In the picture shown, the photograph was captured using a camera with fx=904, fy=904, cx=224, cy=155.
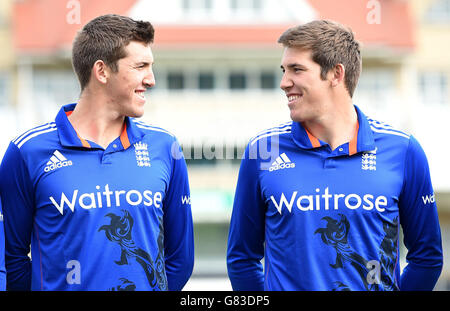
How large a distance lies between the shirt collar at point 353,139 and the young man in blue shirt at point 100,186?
0.57 m

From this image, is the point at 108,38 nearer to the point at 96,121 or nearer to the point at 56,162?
the point at 96,121

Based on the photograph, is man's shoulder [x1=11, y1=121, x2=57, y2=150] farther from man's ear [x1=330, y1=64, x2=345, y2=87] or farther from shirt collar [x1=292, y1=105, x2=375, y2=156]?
man's ear [x1=330, y1=64, x2=345, y2=87]

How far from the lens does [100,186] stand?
3.91 meters

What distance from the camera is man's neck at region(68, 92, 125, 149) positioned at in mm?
4086

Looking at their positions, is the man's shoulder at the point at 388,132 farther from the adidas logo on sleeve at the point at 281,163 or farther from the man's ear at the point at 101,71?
the man's ear at the point at 101,71

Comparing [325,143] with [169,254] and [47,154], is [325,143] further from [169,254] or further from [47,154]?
[47,154]

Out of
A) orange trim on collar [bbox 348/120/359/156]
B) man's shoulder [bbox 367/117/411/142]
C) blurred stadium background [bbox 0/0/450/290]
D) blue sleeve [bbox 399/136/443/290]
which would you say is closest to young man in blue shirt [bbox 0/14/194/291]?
orange trim on collar [bbox 348/120/359/156]

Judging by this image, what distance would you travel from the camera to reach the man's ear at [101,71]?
409 centimetres

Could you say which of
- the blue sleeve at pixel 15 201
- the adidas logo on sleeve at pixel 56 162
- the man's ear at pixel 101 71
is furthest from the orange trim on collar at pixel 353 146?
the blue sleeve at pixel 15 201

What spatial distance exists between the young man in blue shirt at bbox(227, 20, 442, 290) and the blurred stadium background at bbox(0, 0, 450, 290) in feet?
60.3

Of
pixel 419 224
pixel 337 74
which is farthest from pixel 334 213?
pixel 337 74

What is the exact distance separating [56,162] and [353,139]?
1331mm

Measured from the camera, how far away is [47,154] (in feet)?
13.1

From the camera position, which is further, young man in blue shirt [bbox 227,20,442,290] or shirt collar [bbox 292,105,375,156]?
shirt collar [bbox 292,105,375,156]
